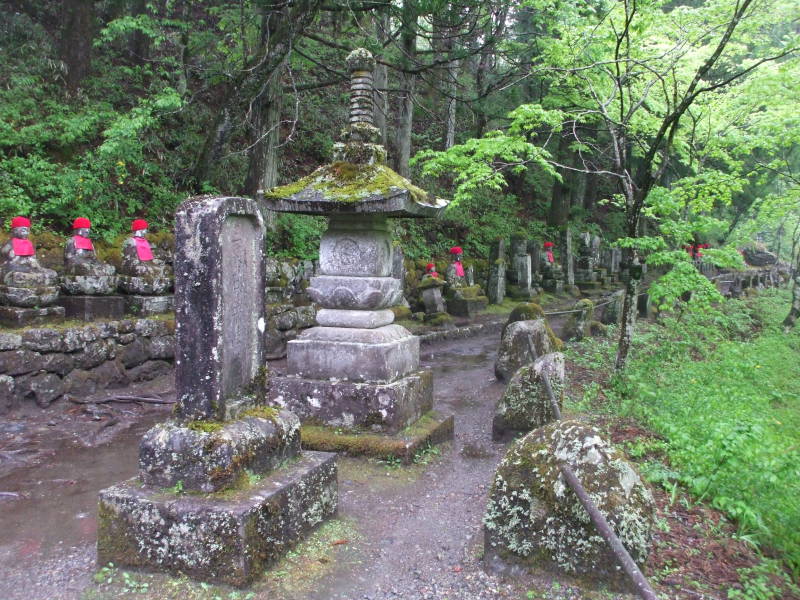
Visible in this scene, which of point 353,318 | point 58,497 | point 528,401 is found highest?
point 353,318

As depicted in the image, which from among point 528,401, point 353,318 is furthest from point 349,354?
point 528,401

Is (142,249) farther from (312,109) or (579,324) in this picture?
(312,109)

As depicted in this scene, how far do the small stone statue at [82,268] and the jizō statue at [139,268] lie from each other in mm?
451

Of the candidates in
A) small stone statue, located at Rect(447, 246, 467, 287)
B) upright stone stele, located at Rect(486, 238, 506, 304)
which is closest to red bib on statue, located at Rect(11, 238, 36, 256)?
small stone statue, located at Rect(447, 246, 467, 287)

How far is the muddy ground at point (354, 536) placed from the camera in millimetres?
3133

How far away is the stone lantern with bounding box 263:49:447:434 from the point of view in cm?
553

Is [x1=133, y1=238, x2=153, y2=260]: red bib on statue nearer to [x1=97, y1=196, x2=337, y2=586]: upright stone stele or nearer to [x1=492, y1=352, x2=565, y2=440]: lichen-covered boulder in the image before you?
[x1=97, y1=196, x2=337, y2=586]: upright stone stele

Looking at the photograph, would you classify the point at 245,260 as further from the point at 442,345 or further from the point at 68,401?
the point at 442,345

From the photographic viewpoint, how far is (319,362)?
5789 mm

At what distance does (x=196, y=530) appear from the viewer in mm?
3129

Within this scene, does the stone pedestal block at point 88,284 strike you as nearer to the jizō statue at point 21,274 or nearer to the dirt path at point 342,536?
the jizō statue at point 21,274

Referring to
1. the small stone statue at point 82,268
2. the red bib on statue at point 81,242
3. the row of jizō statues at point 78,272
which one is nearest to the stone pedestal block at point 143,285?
the row of jizō statues at point 78,272

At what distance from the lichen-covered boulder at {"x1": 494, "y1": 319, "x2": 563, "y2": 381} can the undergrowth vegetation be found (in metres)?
1.11

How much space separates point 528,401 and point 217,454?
11.6 feet
